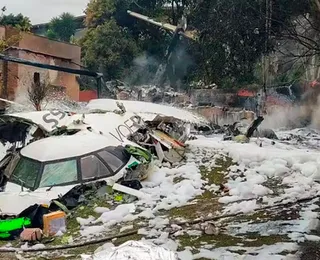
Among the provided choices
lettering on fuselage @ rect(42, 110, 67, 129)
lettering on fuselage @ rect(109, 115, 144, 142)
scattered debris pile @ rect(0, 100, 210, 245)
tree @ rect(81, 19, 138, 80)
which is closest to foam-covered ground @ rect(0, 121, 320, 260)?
scattered debris pile @ rect(0, 100, 210, 245)

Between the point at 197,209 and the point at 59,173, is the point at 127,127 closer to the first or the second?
the point at 59,173

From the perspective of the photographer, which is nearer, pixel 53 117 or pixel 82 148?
pixel 82 148

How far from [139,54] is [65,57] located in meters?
8.89

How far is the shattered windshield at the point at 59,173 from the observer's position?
991 cm

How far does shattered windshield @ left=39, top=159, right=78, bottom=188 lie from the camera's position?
991 centimetres

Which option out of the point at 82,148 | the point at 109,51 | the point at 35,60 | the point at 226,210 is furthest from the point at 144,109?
the point at 109,51

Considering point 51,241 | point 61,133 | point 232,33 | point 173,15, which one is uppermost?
point 173,15

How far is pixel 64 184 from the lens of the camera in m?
9.87

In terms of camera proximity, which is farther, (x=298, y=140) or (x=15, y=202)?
(x=298, y=140)

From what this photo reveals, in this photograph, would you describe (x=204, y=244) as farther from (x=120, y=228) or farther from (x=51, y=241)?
(x=51, y=241)

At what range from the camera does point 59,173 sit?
10.1 meters

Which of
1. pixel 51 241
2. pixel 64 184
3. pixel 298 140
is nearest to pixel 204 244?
pixel 51 241

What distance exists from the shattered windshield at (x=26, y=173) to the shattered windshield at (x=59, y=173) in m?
0.20

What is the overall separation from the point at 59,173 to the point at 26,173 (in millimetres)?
823
